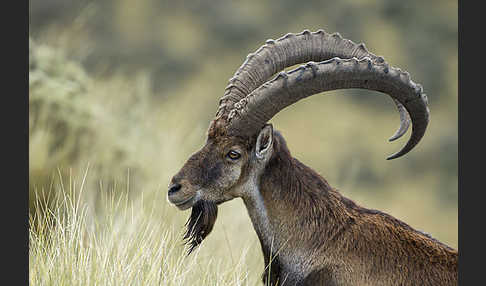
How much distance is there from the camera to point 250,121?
4.86 meters

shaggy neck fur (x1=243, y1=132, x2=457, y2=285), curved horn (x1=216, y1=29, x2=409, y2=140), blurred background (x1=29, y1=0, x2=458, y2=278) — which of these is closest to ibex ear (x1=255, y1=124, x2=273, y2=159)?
shaggy neck fur (x1=243, y1=132, x2=457, y2=285)

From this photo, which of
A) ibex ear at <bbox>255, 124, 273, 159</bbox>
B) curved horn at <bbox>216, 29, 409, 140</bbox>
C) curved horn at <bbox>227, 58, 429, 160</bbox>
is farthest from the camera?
curved horn at <bbox>216, 29, 409, 140</bbox>

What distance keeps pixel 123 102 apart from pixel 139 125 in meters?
0.80

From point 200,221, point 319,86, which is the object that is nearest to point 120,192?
point 200,221

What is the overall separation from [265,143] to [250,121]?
0.69 ft

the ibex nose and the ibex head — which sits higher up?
the ibex head

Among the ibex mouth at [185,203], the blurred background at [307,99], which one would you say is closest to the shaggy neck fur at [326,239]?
the ibex mouth at [185,203]

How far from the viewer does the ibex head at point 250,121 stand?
471cm

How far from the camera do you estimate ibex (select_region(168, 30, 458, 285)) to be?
4.78 meters

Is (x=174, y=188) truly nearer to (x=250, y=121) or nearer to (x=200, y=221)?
(x=200, y=221)

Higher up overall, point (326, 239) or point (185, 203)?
point (185, 203)

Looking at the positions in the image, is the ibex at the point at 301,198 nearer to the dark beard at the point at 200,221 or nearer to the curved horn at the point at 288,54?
the dark beard at the point at 200,221

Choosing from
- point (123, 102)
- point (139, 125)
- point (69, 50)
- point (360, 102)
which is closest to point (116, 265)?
point (139, 125)

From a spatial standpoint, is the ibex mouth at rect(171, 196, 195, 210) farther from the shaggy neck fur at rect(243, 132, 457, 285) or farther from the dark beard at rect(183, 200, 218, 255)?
the shaggy neck fur at rect(243, 132, 457, 285)
